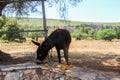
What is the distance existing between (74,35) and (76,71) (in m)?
17.8

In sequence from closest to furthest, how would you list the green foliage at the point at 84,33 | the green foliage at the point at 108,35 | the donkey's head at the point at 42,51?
the donkey's head at the point at 42,51 < the green foliage at the point at 108,35 < the green foliage at the point at 84,33

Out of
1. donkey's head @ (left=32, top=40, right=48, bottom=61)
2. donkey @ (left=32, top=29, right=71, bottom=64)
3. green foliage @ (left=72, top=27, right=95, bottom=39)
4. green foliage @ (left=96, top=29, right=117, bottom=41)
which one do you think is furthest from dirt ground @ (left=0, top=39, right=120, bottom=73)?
green foliage @ (left=72, top=27, right=95, bottom=39)

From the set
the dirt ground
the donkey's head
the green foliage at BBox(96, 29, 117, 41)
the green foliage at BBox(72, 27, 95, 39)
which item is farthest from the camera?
the green foliage at BBox(72, 27, 95, 39)

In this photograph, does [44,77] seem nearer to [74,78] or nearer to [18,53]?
[74,78]

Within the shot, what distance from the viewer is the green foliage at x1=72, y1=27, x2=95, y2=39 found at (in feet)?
85.3

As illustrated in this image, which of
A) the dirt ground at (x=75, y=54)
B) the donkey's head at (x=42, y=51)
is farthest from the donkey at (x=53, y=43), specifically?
the dirt ground at (x=75, y=54)

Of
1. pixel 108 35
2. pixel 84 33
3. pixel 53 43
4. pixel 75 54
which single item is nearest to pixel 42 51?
pixel 53 43

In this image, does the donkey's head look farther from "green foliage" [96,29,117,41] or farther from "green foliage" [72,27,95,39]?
"green foliage" [72,27,95,39]

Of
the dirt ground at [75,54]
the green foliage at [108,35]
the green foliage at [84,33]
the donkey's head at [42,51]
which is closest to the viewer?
the donkey's head at [42,51]

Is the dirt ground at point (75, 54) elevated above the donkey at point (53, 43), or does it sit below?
below

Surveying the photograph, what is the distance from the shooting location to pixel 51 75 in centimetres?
834

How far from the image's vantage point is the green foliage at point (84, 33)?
26009mm

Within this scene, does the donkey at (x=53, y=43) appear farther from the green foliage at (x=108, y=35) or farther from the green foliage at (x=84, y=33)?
the green foliage at (x=84, y=33)

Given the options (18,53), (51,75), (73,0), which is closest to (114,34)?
(18,53)
